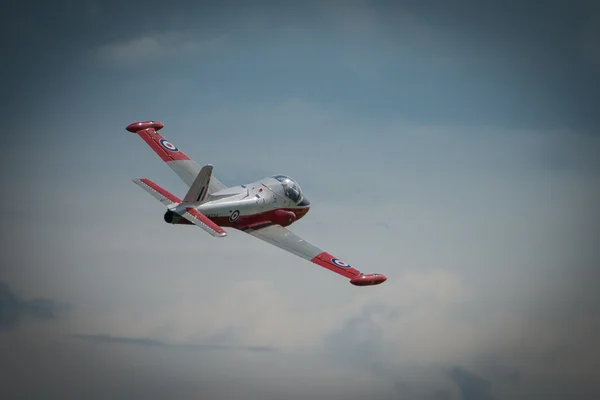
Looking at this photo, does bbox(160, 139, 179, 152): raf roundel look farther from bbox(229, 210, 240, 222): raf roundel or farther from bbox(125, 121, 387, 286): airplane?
bbox(229, 210, 240, 222): raf roundel

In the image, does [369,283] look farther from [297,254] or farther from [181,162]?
[181,162]

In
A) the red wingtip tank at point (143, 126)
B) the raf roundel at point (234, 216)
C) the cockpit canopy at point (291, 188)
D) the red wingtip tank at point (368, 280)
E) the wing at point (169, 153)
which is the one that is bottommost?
the red wingtip tank at point (368, 280)

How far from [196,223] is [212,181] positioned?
9855mm

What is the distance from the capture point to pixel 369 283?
8738 cm

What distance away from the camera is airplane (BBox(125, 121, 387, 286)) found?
8825 cm

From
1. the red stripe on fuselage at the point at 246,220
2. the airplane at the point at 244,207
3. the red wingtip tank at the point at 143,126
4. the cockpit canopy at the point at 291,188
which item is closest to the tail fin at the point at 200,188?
the airplane at the point at 244,207

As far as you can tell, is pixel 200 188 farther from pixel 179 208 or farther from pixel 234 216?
pixel 234 216

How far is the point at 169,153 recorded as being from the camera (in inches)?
3986

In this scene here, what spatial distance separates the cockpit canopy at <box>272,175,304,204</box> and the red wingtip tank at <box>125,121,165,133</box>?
15061 millimetres

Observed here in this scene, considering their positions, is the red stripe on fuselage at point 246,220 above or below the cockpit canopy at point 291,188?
below

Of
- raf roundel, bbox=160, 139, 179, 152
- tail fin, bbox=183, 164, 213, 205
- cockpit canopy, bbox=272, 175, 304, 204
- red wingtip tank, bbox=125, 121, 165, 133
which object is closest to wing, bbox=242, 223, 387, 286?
cockpit canopy, bbox=272, 175, 304, 204

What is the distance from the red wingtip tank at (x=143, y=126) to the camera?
10412 centimetres

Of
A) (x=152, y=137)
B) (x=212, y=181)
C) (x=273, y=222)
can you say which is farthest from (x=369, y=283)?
(x=152, y=137)

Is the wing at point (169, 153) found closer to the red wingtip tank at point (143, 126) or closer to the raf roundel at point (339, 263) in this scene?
the red wingtip tank at point (143, 126)
